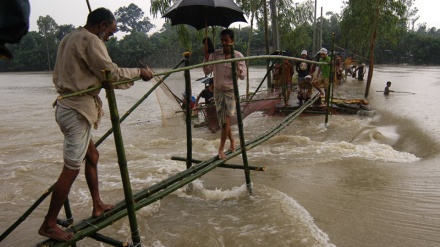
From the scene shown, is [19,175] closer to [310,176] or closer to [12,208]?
[12,208]

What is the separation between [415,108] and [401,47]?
36.2m

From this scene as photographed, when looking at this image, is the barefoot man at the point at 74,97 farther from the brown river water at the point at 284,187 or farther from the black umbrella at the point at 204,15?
the black umbrella at the point at 204,15

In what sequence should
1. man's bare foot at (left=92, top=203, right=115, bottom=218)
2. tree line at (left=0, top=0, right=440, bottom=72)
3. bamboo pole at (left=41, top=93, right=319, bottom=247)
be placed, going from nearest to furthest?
bamboo pole at (left=41, top=93, right=319, bottom=247) < man's bare foot at (left=92, top=203, right=115, bottom=218) < tree line at (left=0, top=0, right=440, bottom=72)

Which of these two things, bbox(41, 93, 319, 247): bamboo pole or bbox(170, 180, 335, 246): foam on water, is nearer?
bbox(41, 93, 319, 247): bamboo pole

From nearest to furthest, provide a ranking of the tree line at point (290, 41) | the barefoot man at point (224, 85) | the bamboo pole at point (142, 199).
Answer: the bamboo pole at point (142, 199), the barefoot man at point (224, 85), the tree line at point (290, 41)

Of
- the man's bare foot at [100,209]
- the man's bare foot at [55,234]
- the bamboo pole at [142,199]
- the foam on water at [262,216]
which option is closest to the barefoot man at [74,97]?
the man's bare foot at [55,234]

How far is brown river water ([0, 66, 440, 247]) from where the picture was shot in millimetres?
3463

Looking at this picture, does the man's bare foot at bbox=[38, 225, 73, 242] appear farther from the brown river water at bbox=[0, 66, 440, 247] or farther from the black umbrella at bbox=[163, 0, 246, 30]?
the black umbrella at bbox=[163, 0, 246, 30]

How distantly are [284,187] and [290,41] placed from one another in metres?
12.7

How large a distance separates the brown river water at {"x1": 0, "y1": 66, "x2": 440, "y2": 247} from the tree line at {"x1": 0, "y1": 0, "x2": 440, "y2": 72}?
5148mm

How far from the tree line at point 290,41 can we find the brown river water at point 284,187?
5148 millimetres

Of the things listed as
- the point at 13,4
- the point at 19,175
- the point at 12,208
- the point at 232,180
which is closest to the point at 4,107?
the point at 19,175

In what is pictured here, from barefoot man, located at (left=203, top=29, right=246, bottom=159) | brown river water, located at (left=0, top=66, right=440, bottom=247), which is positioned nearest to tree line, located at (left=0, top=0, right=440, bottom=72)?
brown river water, located at (left=0, top=66, right=440, bottom=247)

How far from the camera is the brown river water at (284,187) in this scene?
3.46m
